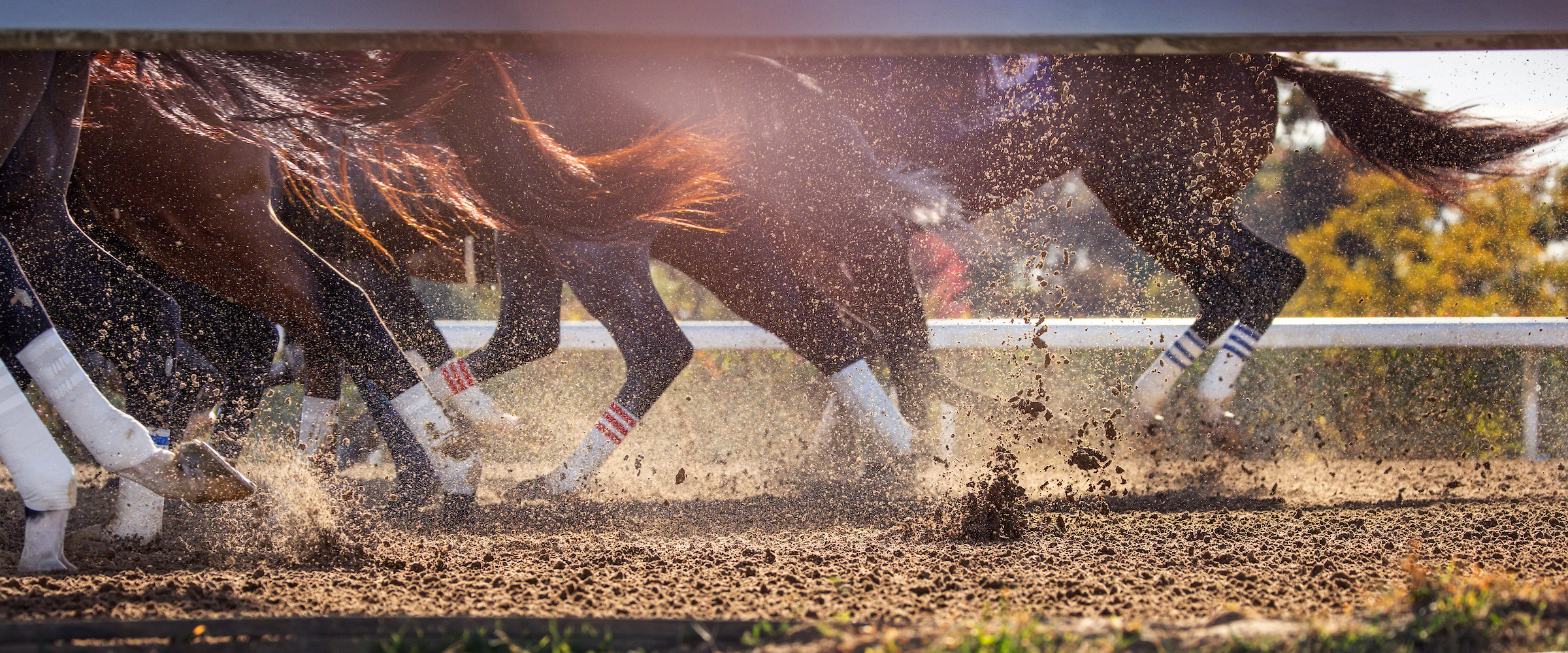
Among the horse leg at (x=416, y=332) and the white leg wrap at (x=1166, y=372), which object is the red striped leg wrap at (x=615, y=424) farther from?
the white leg wrap at (x=1166, y=372)

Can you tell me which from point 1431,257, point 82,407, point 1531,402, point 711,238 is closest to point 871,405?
point 711,238

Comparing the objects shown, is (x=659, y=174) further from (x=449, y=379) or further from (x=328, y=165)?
(x=449, y=379)

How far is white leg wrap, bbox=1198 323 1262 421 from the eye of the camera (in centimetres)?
310

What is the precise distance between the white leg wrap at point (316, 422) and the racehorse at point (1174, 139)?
2.03 metres

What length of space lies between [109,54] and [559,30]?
4.65 feet

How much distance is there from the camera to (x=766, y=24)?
1450 millimetres

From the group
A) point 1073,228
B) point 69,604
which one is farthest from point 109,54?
point 1073,228

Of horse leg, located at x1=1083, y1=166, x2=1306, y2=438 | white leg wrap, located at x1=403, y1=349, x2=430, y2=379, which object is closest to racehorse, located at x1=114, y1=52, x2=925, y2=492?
white leg wrap, located at x1=403, y1=349, x2=430, y2=379

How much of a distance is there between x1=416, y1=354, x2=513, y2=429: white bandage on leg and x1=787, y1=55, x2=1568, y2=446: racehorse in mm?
1655

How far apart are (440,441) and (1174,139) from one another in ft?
8.20

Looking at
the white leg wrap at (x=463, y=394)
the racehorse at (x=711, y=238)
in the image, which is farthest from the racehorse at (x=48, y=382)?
the white leg wrap at (x=463, y=394)

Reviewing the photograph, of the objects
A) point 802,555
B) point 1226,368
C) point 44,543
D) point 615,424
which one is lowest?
point 44,543

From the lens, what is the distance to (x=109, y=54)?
2123 millimetres

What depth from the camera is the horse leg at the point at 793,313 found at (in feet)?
9.80
